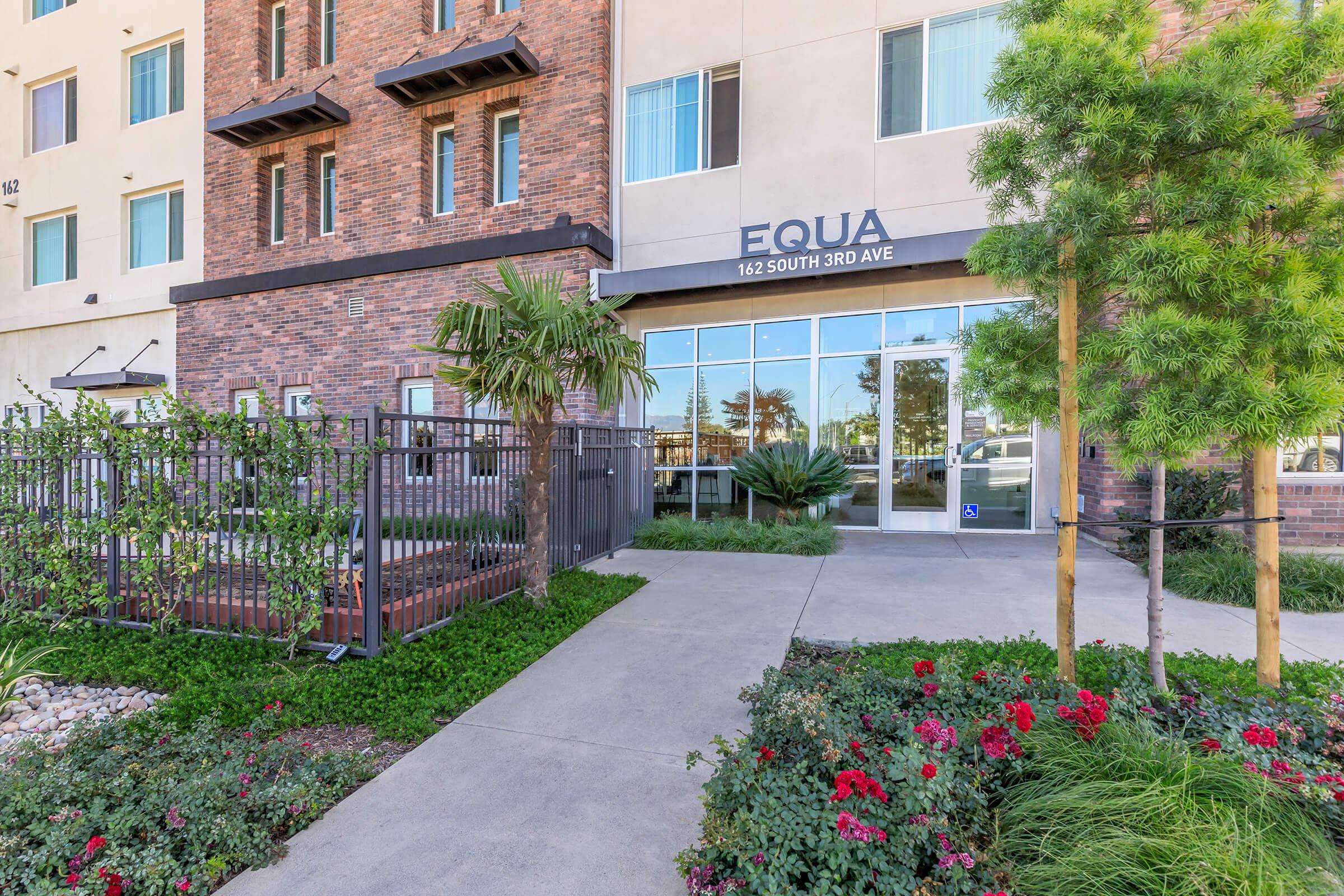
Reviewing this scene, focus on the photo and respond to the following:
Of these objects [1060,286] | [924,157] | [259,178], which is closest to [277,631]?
[1060,286]

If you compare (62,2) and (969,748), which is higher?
(62,2)

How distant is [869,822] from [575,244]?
825cm

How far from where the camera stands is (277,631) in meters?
4.40

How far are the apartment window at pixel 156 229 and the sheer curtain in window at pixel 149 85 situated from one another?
1.72 meters

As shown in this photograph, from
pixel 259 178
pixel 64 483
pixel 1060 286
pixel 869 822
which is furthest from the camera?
pixel 259 178

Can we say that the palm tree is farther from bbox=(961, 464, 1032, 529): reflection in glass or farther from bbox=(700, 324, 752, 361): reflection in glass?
bbox=(961, 464, 1032, 529): reflection in glass

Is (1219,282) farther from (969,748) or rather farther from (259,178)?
(259,178)

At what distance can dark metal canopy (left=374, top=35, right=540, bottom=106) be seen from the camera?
8.55 m

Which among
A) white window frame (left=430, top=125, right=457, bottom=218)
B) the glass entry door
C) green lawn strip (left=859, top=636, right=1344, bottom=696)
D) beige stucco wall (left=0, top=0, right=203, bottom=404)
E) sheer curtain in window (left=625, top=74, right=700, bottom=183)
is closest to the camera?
green lawn strip (left=859, top=636, right=1344, bottom=696)

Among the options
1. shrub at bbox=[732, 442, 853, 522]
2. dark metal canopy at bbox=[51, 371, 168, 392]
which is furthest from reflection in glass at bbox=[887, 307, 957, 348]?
dark metal canopy at bbox=[51, 371, 168, 392]

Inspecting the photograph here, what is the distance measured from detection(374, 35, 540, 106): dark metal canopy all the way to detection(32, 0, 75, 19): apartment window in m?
9.93

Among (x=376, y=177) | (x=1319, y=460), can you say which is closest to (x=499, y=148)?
(x=376, y=177)

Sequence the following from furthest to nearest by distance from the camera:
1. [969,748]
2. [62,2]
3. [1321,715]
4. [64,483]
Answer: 1. [62,2]
2. [64,483]
3. [1321,715]
4. [969,748]

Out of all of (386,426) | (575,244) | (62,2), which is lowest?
(386,426)
